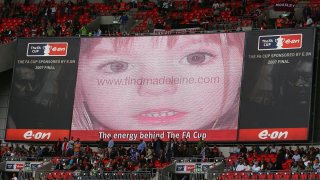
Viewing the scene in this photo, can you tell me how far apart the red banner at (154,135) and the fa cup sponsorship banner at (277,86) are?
675 mm

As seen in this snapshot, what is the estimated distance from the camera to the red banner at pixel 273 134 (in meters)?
39.6

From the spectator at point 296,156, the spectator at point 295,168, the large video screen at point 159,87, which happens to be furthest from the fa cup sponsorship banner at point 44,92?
the spectator at point 295,168

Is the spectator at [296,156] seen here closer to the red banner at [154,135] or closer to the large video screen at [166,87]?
the large video screen at [166,87]

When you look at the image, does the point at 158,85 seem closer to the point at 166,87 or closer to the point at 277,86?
the point at 166,87

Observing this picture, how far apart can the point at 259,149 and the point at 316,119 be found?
2.19m

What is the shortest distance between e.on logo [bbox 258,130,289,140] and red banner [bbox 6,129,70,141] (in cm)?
691

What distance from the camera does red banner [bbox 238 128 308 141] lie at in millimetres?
39625

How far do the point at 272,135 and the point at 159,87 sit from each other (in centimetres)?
449

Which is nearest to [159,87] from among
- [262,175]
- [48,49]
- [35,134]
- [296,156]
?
[48,49]

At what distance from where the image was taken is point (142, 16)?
1809 inches

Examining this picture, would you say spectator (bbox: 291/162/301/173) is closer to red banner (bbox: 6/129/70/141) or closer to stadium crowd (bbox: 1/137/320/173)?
stadium crowd (bbox: 1/137/320/173)

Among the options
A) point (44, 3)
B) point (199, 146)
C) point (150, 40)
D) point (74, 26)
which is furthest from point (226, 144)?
point (44, 3)

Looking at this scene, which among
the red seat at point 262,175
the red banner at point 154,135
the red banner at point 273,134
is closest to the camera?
the red seat at point 262,175

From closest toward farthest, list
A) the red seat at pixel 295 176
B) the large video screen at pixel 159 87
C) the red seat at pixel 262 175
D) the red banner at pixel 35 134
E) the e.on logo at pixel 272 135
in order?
the red seat at pixel 295 176, the red seat at pixel 262 175, the e.on logo at pixel 272 135, the large video screen at pixel 159 87, the red banner at pixel 35 134
